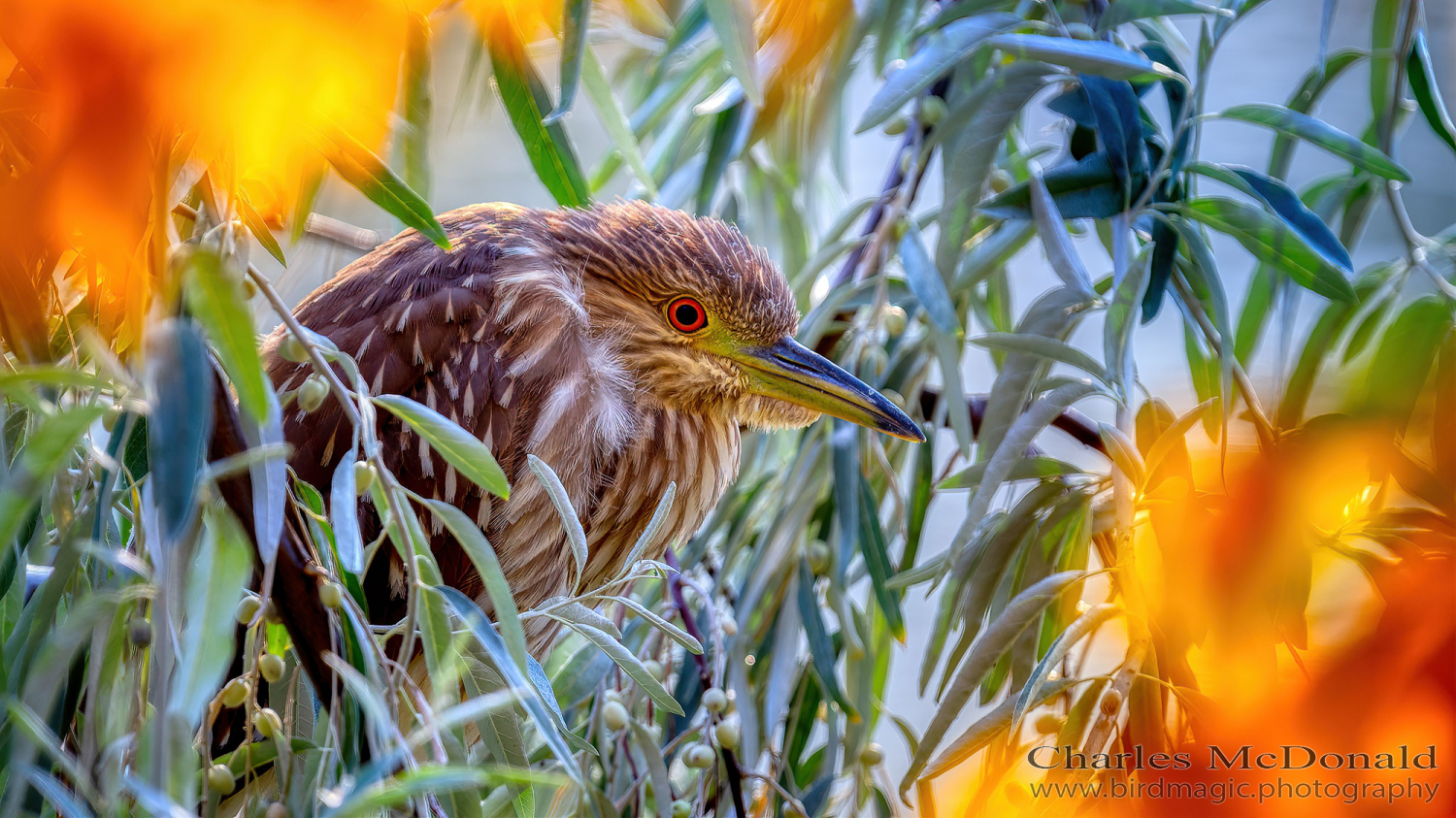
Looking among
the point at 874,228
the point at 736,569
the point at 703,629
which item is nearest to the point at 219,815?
the point at 703,629

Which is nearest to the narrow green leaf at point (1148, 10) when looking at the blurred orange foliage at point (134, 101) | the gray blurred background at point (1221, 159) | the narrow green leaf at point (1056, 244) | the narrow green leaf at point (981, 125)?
the narrow green leaf at point (981, 125)

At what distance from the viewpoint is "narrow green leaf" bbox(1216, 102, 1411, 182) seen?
104 cm

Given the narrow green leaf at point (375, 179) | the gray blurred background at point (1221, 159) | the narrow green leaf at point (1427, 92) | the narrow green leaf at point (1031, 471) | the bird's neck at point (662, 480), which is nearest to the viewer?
the narrow green leaf at point (375, 179)

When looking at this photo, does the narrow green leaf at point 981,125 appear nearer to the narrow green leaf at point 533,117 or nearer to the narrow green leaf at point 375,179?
the narrow green leaf at point 533,117

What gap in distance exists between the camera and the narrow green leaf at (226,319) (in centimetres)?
53

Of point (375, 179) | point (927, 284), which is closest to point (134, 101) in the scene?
point (375, 179)

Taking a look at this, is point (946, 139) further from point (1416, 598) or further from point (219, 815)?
point (219, 815)

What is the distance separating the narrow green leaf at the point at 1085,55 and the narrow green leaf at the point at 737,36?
0.29 meters

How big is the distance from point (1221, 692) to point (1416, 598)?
0.16 m

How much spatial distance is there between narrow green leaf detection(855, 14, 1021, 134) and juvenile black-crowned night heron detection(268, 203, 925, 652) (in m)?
0.40

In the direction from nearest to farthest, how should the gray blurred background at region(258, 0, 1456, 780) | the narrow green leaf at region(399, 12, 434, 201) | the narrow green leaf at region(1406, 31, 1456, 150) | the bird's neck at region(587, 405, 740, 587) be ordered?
the narrow green leaf at region(399, 12, 434, 201) < the narrow green leaf at region(1406, 31, 1456, 150) < the bird's neck at region(587, 405, 740, 587) < the gray blurred background at region(258, 0, 1456, 780)

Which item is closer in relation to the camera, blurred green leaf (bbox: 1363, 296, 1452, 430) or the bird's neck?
blurred green leaf (bbox: 1363, 296, 1452, 430)

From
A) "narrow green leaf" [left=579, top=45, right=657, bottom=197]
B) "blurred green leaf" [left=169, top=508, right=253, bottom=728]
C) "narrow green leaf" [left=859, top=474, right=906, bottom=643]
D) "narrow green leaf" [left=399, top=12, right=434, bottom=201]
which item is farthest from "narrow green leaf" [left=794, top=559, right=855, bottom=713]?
"blurred green leaf" [left=169, top=508, right=253, bottom=728]

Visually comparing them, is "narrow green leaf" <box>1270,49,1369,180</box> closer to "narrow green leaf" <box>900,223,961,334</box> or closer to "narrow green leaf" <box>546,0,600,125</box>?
"narrow green leaf" <box>900,223,961,334</box>
